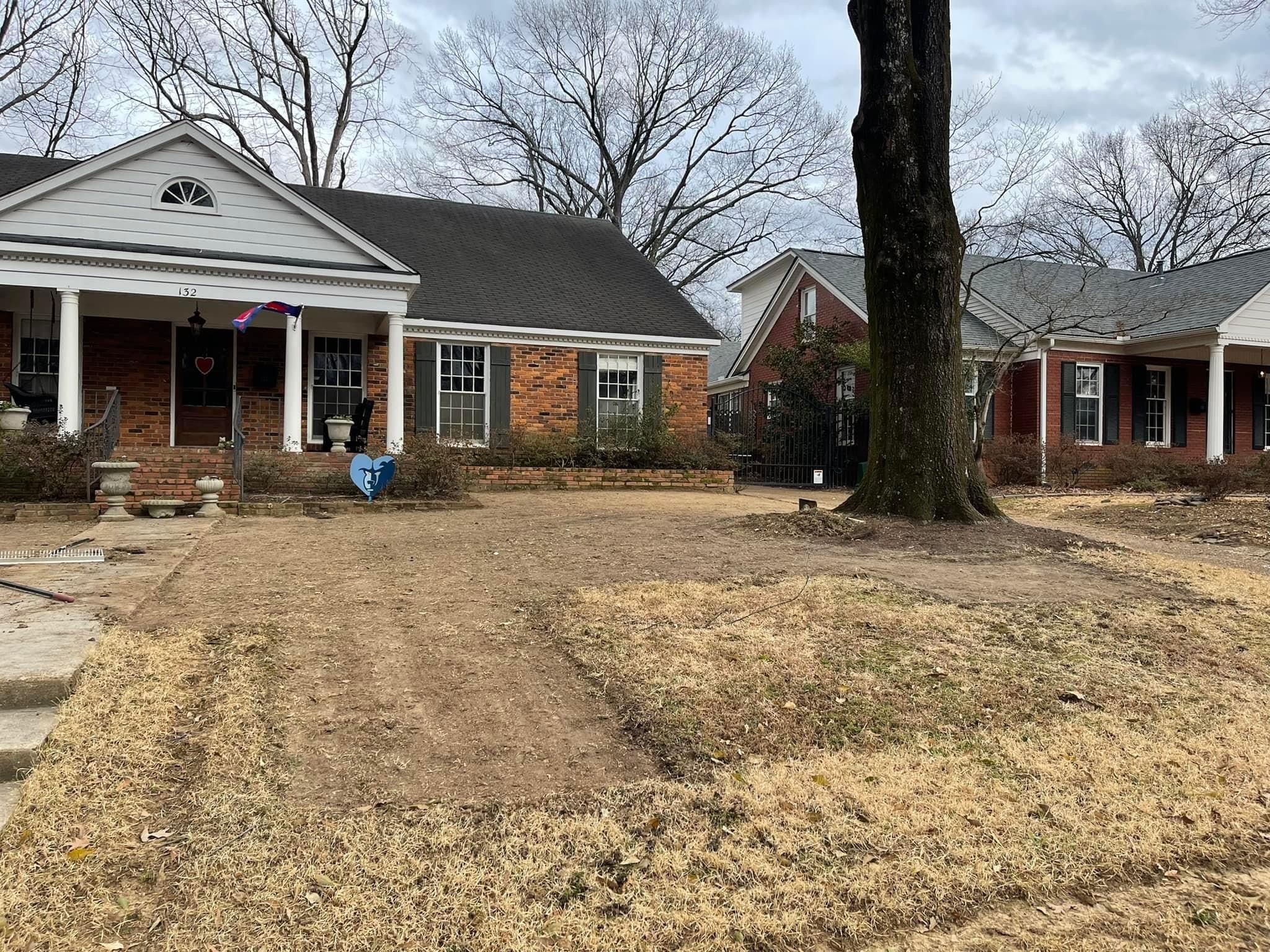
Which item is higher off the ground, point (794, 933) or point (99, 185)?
point (99, 185)

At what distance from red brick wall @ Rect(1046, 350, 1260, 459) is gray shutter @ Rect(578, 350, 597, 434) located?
9.68 m

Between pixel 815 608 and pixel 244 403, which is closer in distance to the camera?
pixel 815 608

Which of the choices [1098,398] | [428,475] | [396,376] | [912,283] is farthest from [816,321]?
[912,283]

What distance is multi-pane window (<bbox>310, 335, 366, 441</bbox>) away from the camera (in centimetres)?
1553

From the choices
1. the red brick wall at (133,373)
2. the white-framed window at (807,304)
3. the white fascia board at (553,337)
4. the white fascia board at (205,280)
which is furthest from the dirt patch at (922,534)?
the white-framed window at (807,304)

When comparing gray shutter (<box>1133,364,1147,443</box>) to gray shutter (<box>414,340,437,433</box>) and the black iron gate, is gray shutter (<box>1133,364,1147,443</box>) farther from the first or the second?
gray shutter (<box>414,340,437,433</box>)

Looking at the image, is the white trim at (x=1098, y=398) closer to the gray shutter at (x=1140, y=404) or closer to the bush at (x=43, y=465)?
the gray shutter at (x=1140, y=404)

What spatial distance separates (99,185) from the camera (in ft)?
41.8

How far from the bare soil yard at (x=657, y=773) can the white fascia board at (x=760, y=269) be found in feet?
65.9

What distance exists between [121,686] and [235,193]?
39.2 feet

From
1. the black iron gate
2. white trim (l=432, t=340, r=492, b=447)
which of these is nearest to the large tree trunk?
white trim (l=432, t=340, r=492, b=447)

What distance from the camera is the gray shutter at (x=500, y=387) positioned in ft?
52.6

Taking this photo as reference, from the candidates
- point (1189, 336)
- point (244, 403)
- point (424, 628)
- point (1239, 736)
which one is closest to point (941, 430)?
point (1239, 736)

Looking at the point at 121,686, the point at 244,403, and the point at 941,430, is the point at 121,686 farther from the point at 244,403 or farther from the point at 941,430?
the point at 244,403
